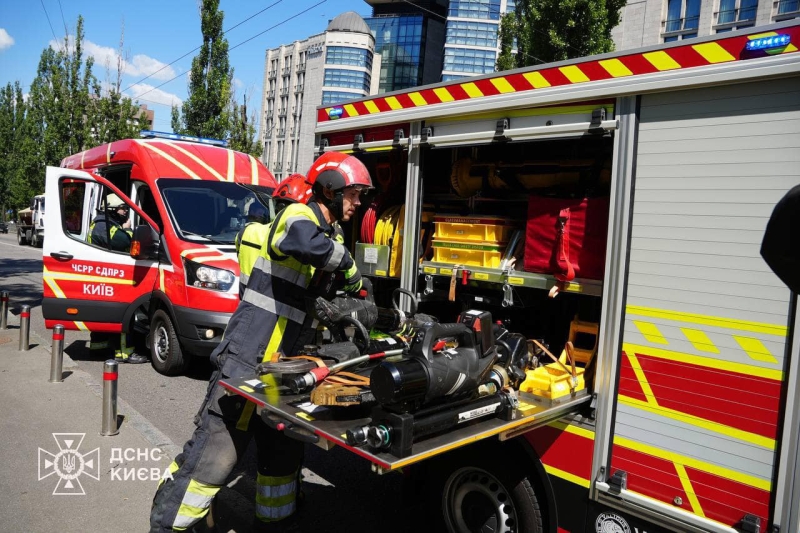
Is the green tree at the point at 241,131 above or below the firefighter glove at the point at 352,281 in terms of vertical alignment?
above

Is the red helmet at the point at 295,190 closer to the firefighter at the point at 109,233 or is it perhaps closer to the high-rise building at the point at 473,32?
the firefighter at the point at 109,233

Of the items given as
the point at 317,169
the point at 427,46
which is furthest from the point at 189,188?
the point at 427,46

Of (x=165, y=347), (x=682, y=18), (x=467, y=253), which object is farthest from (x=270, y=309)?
(x=682, y=18)

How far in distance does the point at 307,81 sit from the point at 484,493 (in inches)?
2483

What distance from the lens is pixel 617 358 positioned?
2924 millimetres

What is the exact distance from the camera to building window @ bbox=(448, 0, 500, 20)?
45.3 metres

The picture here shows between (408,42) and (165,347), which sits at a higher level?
(408,42)

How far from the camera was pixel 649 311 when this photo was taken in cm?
282

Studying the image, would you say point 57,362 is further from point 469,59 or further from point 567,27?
point 469,59

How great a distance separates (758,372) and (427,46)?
5905 centimetres

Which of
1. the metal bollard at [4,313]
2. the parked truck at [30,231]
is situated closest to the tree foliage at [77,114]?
the parked truck at [30,231]

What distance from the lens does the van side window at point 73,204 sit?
288 inches

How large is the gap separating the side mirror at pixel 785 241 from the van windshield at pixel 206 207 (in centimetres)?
676

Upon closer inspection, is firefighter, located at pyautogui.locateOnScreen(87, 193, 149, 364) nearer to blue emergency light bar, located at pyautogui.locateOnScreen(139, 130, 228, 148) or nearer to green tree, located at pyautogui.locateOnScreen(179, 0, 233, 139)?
blue emergency light bar, located at pyautogui.locateOnScreen(139, 130, 228, 148)
